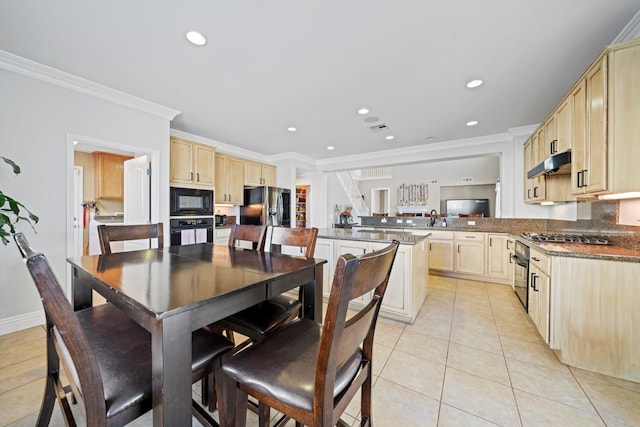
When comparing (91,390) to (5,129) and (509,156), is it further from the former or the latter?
(509,156)

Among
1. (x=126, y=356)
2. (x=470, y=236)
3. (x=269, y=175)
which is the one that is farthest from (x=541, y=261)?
(x=269, y=175)

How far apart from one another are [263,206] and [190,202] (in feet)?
4.76

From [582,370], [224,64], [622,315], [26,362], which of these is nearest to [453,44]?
[224,64]

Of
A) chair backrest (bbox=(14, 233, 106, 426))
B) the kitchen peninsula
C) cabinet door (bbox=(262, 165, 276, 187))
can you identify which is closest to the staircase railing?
cabinet door (bbox=(262, 165, 276, 187))

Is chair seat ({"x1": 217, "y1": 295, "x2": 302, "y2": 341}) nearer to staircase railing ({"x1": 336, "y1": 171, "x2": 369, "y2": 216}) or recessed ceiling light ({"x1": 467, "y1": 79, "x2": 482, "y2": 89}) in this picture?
recessed ceiling light ({"x1": 467, "y1": 79, "x2": 482, "y2": 89})

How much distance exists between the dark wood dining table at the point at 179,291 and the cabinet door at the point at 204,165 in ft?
7.79

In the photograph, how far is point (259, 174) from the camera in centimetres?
512

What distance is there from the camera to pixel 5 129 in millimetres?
2107

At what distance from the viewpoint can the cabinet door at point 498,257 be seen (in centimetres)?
381

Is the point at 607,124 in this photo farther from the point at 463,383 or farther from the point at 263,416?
the point at 263,416

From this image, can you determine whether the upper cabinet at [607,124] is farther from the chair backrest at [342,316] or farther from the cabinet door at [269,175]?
the cabinet door at [269,175]

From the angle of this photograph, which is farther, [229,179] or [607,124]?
[229,179]

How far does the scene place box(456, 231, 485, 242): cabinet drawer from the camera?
159 inches

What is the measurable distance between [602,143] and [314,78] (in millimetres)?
2296
